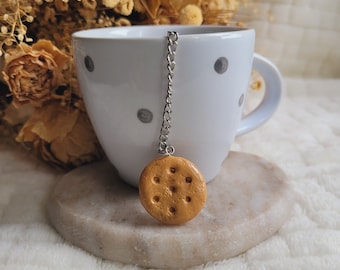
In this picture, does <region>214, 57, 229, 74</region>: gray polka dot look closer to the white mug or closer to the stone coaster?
the white mug

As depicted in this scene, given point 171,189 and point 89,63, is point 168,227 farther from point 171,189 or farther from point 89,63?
point 89,63

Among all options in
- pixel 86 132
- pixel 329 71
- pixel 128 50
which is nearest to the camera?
pixel 128 50

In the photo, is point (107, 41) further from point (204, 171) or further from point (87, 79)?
point (204, 171)

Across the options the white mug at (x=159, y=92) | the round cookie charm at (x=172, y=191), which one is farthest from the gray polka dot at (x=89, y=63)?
the round cookie charm at (x=172, y=191)

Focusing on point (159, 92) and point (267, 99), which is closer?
point (159, 92)

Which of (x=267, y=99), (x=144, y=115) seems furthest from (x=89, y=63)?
(x=267, y=99)

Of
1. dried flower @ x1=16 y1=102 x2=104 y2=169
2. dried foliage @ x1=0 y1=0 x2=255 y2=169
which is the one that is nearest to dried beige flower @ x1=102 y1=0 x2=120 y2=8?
dried foliage @ x1=0 y1=0 x2=255 y2=169

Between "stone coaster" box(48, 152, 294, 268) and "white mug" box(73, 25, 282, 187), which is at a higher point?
"white mug" box(73, 25, 282, 187)

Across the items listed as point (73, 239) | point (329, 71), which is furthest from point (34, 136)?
point (329, 71)
